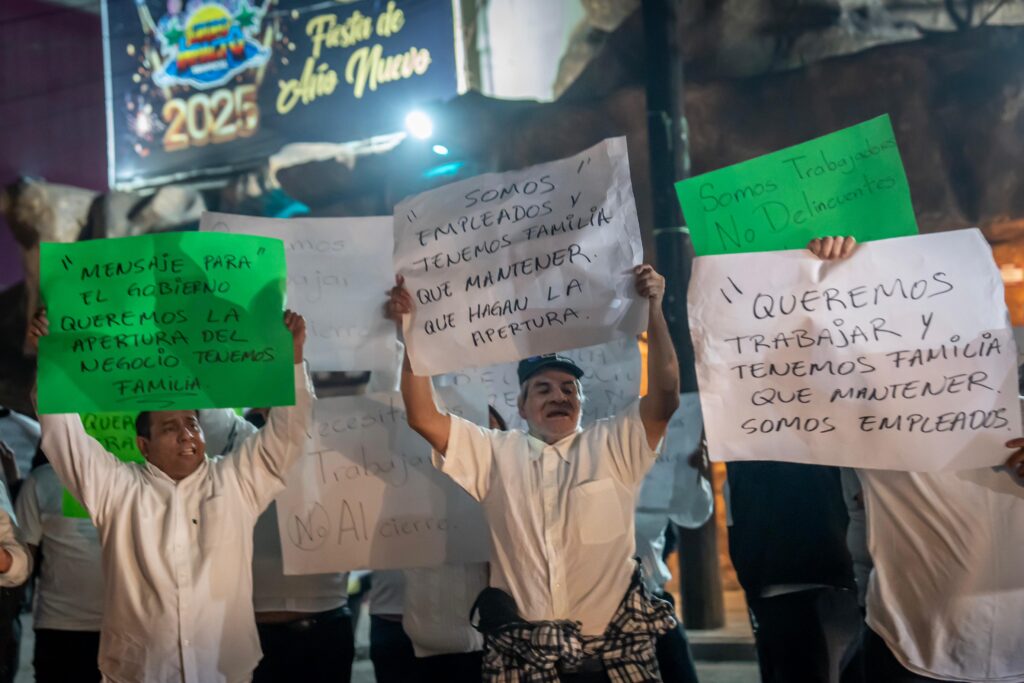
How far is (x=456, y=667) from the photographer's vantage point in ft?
11.4

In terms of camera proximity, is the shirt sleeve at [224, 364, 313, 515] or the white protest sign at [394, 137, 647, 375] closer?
the white protest sign at [394, 137, 647, 375]

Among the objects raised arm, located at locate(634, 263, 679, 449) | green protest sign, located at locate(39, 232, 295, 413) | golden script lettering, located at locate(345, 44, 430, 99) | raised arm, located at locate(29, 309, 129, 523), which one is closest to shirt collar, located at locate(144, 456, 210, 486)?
raised arm, located at locate(29, 309, 129, 523)

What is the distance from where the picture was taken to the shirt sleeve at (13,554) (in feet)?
10.0

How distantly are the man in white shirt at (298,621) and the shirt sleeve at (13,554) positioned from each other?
869 millimetres

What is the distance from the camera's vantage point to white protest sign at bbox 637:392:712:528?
3922 millimetres

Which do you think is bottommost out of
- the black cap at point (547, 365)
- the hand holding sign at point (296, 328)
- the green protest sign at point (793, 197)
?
the black cap at point (547, 365)

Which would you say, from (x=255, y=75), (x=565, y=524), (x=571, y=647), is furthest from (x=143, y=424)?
(x=255, y=75)

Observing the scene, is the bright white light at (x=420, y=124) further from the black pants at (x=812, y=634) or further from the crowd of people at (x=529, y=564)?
the black pants at (x=812, y=634)

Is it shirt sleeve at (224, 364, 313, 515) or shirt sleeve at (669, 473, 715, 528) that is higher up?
shirt sleeve at (224, 364, 313, 515)

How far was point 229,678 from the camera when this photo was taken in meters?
3.07

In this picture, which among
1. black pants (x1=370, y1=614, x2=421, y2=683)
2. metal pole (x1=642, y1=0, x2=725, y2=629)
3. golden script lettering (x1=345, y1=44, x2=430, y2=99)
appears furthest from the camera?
golden script lettering (x1=345, y1=44, x2=430, y2=99)

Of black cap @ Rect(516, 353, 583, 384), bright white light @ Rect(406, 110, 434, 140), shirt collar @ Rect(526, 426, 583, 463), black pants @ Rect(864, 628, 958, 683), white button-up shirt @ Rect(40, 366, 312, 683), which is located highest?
bright white light @ Rect(406, 110, 434, 140)

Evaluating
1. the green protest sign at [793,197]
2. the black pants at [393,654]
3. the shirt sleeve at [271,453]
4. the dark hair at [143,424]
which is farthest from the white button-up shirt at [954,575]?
the dark hair at [143,424]

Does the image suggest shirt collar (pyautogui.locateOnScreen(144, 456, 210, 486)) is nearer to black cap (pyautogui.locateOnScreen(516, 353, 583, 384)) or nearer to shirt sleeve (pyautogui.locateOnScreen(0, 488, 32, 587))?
shirt sleeve (pyautogui.locateOnScreen(0, 488, 32, 587))
